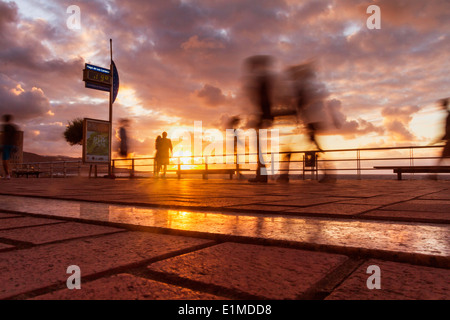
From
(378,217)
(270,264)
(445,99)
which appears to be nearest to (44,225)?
(270,264)

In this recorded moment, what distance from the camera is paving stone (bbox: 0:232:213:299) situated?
0.89 m

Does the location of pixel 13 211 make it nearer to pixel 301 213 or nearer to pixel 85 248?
pixel 85 248

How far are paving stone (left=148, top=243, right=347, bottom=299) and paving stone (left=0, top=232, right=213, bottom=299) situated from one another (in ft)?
0.46

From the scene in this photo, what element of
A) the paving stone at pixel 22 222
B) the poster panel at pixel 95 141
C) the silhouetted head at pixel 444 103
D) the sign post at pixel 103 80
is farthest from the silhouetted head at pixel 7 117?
the silhouetted head at pixel 444 103

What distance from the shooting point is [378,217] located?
6.08 ft

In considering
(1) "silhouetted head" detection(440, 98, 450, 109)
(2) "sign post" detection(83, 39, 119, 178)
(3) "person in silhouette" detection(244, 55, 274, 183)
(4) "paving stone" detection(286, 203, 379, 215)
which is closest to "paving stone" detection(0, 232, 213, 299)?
(4) "paving stone" detection(286, 203, 379, 215)

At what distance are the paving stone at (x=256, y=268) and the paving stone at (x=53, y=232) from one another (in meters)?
0.67

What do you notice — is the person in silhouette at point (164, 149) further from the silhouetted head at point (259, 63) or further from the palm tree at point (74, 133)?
the palm tree at point (74, 133)

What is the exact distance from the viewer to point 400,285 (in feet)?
2.71

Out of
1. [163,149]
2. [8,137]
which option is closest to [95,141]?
[163,149]

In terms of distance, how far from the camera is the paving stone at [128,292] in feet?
2.54

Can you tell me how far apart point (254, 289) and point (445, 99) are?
26.9 ft

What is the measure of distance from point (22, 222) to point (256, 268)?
1612 mm

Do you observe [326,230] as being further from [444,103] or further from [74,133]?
[74,133]
